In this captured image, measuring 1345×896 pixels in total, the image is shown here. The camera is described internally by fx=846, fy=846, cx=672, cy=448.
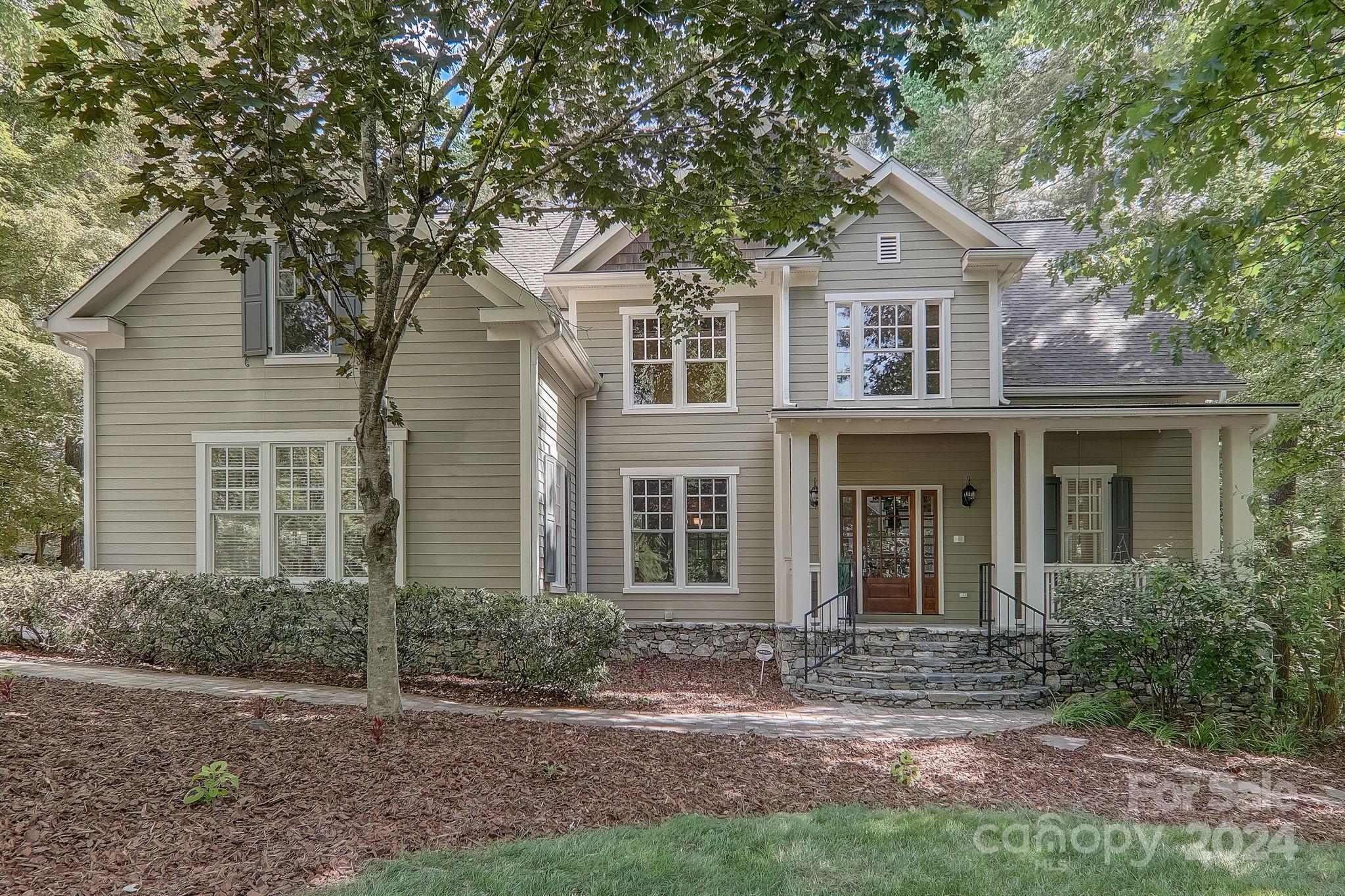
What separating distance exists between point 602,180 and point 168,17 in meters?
8.21

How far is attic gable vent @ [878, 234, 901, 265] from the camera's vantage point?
40.6 ft

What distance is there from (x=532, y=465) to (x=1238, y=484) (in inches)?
350

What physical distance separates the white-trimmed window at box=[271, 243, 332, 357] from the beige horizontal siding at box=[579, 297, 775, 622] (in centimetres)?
427

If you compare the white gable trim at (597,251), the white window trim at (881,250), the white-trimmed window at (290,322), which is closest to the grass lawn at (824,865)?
the white-trimmed window at (290,322)

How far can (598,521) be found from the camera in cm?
1298

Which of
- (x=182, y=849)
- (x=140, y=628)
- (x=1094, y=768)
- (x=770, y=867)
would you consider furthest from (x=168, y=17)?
(x=1094, y=768)

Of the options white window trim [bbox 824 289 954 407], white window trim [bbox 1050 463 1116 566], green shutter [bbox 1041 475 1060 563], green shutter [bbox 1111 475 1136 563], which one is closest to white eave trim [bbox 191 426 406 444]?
white window trim [bbox 824 289 954 407]

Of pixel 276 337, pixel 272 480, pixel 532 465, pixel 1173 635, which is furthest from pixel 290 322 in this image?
pixel 1173 635

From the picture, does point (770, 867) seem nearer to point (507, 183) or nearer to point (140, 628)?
point (507, 183)

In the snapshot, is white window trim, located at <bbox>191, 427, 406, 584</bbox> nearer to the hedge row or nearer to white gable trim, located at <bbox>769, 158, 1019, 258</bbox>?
the hedge row

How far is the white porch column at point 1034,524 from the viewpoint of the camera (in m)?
10.6

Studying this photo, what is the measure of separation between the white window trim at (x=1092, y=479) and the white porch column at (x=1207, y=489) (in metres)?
1.74

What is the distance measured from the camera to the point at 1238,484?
35.4ft

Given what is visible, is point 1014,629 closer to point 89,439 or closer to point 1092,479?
point 1092,479
